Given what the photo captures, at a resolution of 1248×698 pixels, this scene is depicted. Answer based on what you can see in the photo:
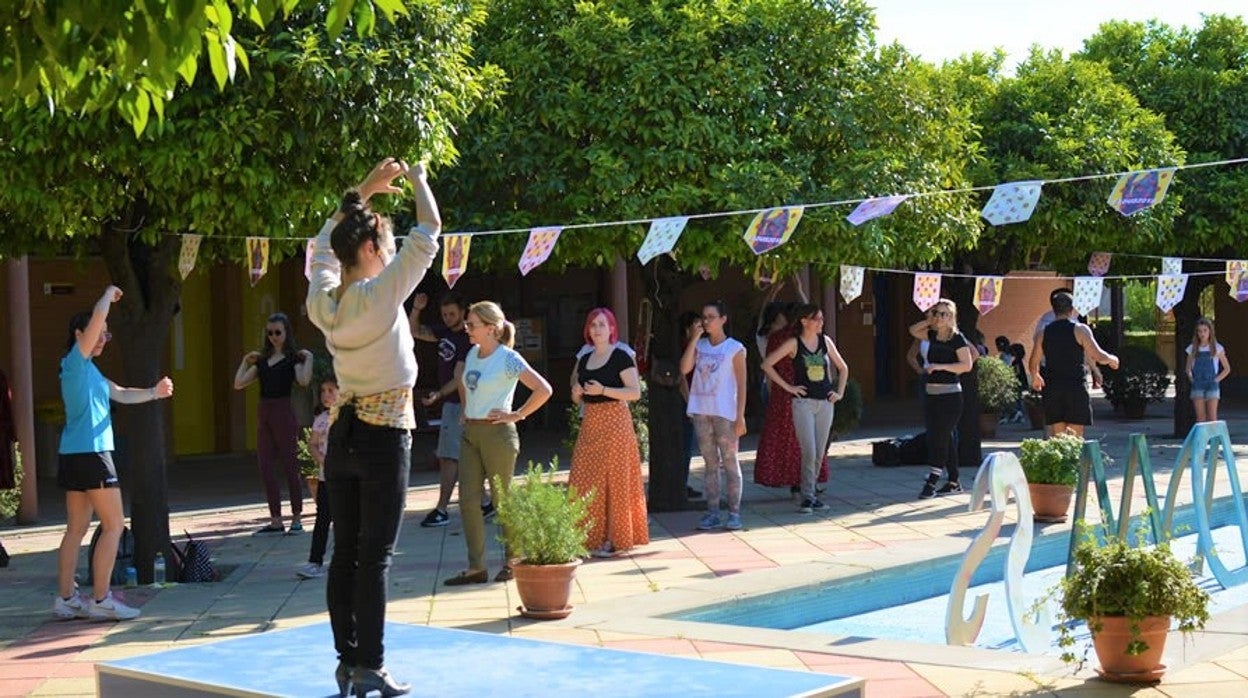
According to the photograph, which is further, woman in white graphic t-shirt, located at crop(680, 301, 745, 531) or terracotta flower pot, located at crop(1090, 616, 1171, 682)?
woman in white graphic t-shirt, located at crop(680, 301, 745, 531)

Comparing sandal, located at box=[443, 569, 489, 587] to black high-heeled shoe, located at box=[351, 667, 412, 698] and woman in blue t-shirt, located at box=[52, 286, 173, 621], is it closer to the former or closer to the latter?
woman in blue t-shirt, located at box=[52, 286, 173, 621]

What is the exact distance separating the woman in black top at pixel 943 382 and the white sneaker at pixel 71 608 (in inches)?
285

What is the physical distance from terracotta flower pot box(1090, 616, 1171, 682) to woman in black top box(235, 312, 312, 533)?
7.09 m

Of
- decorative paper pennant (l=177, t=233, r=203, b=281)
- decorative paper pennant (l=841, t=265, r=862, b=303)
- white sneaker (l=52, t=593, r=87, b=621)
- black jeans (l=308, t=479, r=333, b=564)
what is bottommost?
white sneaker (l=52, t=593, r=87, b=621)

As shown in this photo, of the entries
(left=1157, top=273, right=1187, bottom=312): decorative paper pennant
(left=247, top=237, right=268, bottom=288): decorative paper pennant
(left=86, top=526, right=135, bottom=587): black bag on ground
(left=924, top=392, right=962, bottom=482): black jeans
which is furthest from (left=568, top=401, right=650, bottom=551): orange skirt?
(left=1157, top=273, right=1187, bottom=312): decorative paper pennant

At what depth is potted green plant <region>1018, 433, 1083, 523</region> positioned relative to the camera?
40.1 ft

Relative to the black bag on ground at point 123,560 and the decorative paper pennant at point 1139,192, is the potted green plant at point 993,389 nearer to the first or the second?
the decorative paper pennant at point 1139,192

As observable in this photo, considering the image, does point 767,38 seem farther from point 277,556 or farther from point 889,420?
point 889,420

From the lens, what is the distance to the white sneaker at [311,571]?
10414mm

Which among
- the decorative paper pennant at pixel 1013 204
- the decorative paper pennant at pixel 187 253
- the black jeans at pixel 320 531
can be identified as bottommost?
the black jeans at pixel 320 531

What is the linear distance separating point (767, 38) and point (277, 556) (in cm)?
549

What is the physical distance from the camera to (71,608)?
9031mm

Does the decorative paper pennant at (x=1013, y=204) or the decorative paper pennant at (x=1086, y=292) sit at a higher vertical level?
the decorative paper pennant at (x=1013, y=204)

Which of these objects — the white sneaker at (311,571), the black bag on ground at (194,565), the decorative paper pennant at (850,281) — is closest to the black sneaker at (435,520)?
the white sneaker at (311,571)
